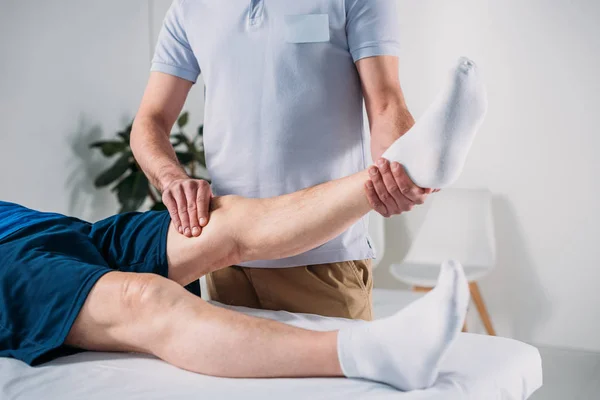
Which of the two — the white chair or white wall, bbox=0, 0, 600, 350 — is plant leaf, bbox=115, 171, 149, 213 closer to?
white wall, bbox=0, 0, 600, 350

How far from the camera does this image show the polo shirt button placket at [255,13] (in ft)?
5.64

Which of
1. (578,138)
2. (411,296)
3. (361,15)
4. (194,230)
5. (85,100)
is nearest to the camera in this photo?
(194,230)

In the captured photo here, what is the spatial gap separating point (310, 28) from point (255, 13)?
16 centimetres

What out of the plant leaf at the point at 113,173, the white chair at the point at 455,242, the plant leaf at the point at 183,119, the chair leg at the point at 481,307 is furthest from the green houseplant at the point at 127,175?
the chair leg at the point at 481,307

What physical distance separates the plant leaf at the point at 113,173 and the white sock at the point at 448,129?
2.71 m

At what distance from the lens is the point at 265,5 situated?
172 cm

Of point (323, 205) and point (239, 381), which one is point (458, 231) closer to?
point (323, 205)

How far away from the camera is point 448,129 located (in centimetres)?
123

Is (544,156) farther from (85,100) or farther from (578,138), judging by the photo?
(85,100)

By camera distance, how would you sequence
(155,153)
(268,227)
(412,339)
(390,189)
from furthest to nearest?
1. (155,153)
2. (268,227)
3. (390,189)
4. (412,339)

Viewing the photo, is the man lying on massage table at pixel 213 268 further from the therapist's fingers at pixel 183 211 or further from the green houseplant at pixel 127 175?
the green houseplant at pixel 127 175

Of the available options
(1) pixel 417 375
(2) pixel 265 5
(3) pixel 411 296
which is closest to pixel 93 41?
(3) pixel 411 296

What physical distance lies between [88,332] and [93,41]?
2832 mm

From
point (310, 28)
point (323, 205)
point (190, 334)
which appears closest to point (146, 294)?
point (190, 334)
